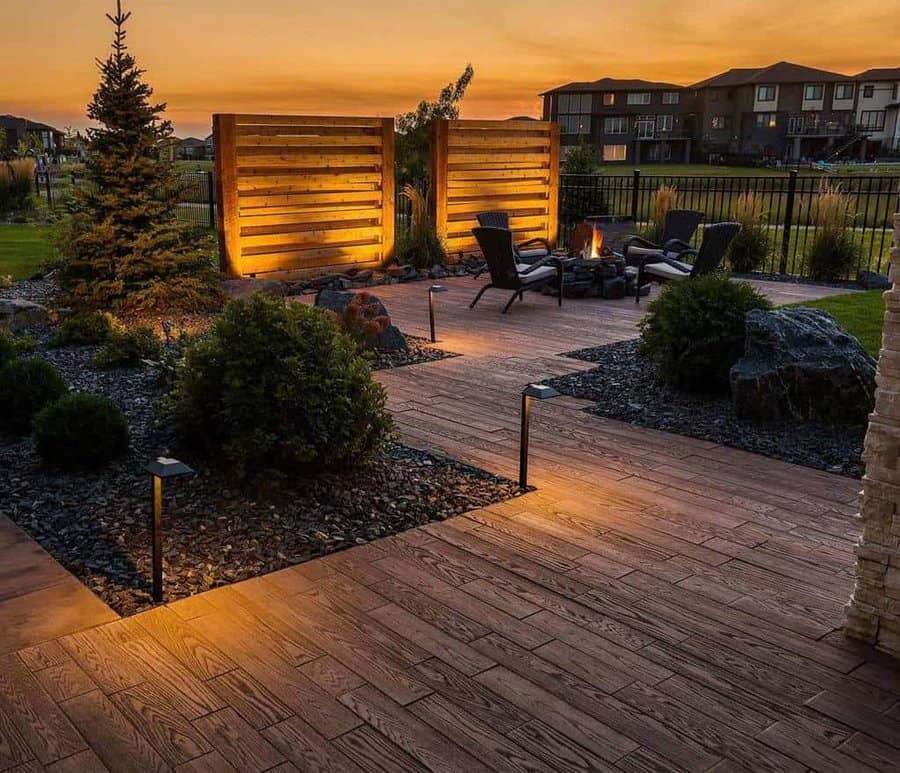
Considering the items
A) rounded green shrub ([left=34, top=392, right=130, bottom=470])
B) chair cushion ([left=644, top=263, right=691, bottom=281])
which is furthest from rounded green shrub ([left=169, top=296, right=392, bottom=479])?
chair cushion ([left=644, top=263, right=691, bottom=281])

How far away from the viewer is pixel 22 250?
1405 centimetres

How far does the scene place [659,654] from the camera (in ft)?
9.26

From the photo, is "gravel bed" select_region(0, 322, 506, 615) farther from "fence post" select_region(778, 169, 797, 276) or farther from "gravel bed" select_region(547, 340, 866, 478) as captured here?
"fence post" select_region(778, 169, 797, 276)

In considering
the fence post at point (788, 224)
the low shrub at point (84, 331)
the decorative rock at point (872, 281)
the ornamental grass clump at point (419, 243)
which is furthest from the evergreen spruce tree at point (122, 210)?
the fence post at point (788, 224)

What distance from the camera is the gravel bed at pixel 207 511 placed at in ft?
11.2

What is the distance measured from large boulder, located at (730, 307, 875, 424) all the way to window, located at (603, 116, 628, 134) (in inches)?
2818

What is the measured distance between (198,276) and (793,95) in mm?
68666

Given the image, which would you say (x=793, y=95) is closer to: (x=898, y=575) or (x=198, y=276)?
(x=198, y=276)

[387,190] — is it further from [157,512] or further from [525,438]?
[157,512]

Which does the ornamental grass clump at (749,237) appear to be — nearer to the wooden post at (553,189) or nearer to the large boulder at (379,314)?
the wooden post at (553,189)

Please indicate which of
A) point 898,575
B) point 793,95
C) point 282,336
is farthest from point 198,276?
point 793,95

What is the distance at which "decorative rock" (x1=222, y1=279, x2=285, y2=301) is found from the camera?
375 inches

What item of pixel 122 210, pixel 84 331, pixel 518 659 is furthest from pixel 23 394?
pixel 122 210

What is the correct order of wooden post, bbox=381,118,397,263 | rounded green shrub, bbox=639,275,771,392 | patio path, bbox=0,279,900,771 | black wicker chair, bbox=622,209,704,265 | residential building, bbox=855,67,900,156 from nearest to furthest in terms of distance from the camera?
patio path, bbox=0,279,900,771 → rounded green shrub, bbox=639,275,771,392 → black wicker chair, bbox=622,209,704,265 → wooden post, bbox=381,118,397,263 → residential building, bbox=855,67,900,156
